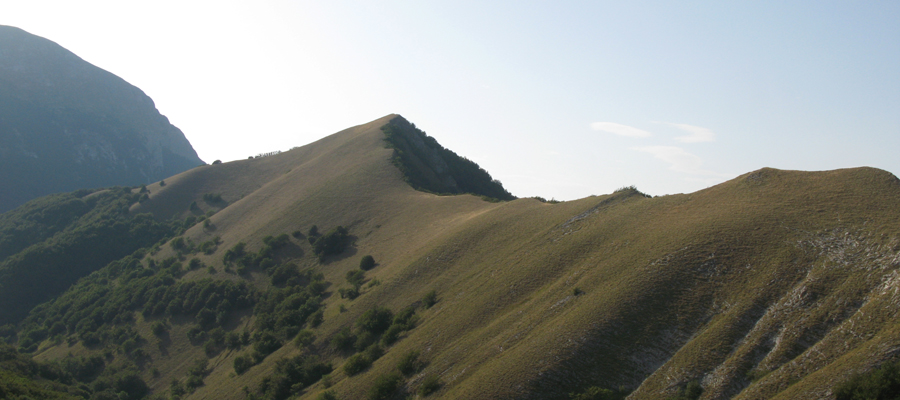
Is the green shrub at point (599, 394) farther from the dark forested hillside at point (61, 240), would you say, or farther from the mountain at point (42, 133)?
the mountain at point (42, 133)

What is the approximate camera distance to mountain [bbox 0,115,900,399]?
76.3ft

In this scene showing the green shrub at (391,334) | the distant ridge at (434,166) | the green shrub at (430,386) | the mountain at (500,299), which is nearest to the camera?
the mountain at (500,299)

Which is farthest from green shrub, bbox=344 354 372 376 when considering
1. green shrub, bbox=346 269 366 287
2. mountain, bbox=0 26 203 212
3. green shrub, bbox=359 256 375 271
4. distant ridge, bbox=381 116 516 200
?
mountain, bbox=0 26 203 212

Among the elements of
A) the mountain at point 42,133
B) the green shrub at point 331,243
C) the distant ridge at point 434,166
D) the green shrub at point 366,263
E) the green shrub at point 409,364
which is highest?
the mountain at point 42,133

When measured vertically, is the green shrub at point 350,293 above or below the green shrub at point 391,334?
above

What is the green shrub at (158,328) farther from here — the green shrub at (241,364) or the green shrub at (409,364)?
the green shrub at (409,364)

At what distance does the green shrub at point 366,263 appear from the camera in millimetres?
53312

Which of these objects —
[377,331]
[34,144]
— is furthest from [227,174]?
[34,144]

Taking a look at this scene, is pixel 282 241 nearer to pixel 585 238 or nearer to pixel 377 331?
pixel 377 331

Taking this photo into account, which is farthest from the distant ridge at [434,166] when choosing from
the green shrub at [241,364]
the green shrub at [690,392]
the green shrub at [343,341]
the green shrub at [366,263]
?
the green shrub at [690,392]

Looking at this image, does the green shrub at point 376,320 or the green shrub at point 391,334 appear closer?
the green shrub at point 391,334

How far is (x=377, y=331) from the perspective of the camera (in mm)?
39688

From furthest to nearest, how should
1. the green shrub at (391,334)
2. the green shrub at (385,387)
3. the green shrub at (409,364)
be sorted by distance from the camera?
the green shrub at (391,334) → the green shrub at (409,364) → the green shrub at (385,387)

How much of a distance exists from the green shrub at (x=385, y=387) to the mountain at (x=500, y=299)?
0.17m
